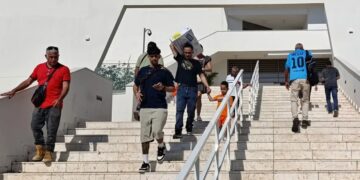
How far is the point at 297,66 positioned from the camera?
25.7 ft

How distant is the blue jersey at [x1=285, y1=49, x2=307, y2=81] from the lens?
25.5ft

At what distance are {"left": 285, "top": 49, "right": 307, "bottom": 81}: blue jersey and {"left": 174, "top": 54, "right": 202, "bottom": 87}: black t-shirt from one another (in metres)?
1.66

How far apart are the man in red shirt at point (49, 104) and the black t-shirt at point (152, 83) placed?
1223mm

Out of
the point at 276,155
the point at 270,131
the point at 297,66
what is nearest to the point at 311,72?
the point at 297,66

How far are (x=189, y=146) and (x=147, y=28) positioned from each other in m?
13.9

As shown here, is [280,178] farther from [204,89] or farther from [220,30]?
[220,30]

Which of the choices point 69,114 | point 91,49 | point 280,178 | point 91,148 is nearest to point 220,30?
point 91,49

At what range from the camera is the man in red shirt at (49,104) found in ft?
21.7

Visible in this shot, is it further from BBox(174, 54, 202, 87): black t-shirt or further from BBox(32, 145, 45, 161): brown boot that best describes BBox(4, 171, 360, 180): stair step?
BBox(174, 54, 202, 87): black t-shirt

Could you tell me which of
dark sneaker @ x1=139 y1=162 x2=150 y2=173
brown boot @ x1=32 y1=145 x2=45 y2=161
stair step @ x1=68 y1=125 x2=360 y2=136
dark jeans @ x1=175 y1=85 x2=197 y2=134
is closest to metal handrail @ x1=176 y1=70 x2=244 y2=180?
stair step @ x1=68 y1=125 x2=360 y2=136

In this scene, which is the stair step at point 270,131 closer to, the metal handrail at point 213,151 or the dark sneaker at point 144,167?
the metal handrail at point 213,151

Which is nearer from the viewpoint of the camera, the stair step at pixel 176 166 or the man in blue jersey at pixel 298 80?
the stair step at pixel 176 166

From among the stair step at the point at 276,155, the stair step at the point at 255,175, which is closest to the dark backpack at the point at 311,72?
the stair step at the point at 276,155

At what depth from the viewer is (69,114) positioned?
8688mm
